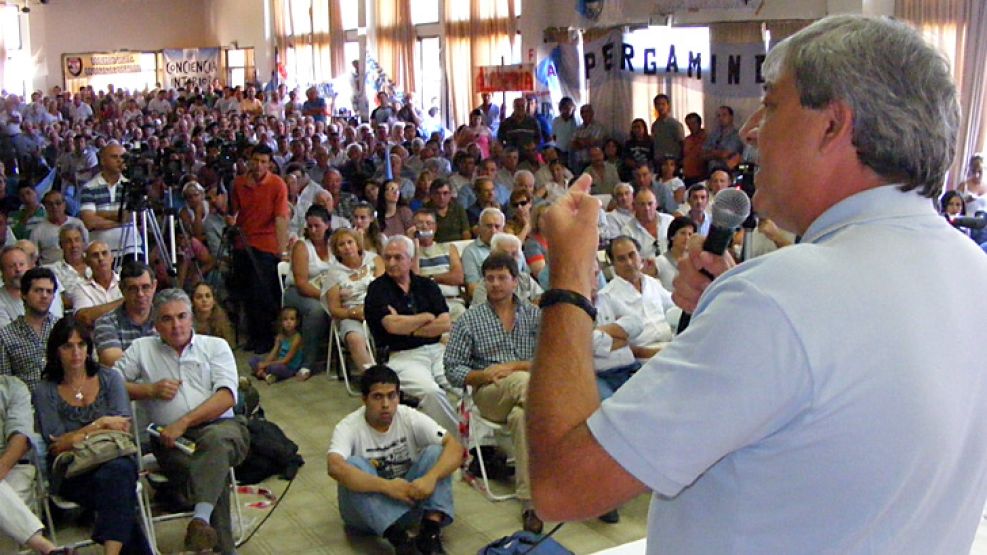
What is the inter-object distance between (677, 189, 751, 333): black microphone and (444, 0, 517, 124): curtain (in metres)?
13.4

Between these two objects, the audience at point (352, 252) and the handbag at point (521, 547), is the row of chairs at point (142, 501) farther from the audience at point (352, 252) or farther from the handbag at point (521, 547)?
the handbag at point (521, 547)

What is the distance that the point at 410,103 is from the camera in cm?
1705

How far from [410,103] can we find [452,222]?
9743 mm

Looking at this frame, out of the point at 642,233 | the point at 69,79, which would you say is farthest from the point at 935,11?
the point at 69,79

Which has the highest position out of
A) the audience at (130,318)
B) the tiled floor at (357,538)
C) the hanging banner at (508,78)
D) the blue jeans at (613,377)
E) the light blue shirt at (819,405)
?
the hanging banner at (508,78)

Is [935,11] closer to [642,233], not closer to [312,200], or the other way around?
[642,233]

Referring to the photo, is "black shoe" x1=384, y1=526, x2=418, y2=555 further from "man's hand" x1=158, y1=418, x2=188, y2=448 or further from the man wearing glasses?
the man wearing glasses

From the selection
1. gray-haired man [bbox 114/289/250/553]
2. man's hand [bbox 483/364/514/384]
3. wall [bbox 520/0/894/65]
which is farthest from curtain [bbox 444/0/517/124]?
gray-haired man [bbox 114/289/250/553]

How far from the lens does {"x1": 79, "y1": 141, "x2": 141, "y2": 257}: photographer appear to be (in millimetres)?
6949

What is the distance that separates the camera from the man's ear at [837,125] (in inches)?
36.1

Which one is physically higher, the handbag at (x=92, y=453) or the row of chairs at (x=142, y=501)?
the handbag at (x=92, y=453)

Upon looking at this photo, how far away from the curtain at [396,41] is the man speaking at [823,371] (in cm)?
1742

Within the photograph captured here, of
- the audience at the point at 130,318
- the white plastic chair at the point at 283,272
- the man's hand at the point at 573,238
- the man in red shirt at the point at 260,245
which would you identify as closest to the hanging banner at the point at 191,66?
the man in red shirt at the point at 260,245

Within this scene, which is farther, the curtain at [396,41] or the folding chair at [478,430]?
the curtain at [396,41]
